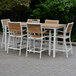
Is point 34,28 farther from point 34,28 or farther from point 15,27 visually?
point 15,27

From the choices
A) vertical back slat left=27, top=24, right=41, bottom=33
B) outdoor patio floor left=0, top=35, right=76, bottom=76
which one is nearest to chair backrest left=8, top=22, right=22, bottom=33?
vertical back slat left=27, top=24, right=41, bottom=33

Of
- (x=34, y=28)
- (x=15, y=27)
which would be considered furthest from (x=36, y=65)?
(x=15, y=27)

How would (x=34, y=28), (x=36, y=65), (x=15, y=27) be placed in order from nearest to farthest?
(x=36, y=65), (x=34, y=28), (x=15, y=27)

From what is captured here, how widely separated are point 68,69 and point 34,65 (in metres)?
0.89

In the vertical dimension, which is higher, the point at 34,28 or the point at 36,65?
the point at 34,28

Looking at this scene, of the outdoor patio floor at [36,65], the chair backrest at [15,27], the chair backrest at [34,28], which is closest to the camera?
the outdoor patio floor at [36,65]

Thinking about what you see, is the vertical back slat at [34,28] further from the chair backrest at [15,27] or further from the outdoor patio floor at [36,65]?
the outdoor patio floor at [36,65]

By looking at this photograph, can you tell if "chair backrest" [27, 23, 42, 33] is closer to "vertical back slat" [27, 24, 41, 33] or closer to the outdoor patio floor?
"vertical back slat" [27, 24, 41, 33]

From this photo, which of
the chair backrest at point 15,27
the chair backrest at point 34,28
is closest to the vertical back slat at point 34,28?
the chair backrest at point 34,28

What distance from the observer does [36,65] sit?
14.7 ft

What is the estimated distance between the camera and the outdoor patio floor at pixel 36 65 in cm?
390

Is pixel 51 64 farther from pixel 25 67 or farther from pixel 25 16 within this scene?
pixel 25 16

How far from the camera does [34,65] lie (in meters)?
4.48

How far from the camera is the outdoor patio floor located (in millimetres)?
3896
